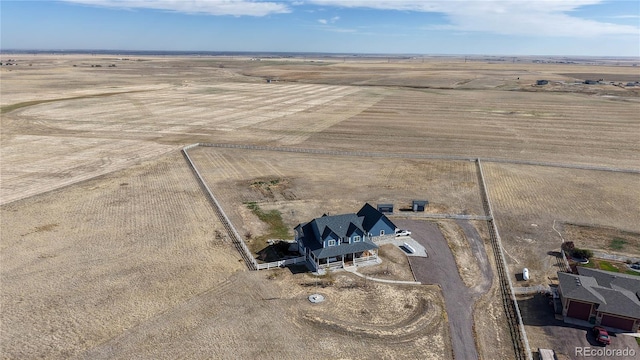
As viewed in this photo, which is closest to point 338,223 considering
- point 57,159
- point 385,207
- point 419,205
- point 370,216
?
point 370,216

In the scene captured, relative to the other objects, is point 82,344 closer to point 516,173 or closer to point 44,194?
point 44,194

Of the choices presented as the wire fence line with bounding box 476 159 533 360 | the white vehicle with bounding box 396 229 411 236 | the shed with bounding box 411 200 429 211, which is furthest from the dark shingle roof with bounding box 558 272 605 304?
the shed with bounding box 411 200 429 211

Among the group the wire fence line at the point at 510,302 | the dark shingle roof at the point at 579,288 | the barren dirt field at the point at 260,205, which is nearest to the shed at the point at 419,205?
the barren dirt field at the point at 260,205

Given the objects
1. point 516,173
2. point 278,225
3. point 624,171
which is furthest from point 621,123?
point 278,225

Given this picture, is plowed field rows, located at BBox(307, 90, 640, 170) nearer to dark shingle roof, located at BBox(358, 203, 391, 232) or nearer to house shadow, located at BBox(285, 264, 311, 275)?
dark shingle roof, located at BBox(358, 203, 391, 232)

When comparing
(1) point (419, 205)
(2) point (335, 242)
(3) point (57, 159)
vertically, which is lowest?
(2) point (335, 242)

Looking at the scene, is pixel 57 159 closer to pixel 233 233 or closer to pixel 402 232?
pixel 233 233
